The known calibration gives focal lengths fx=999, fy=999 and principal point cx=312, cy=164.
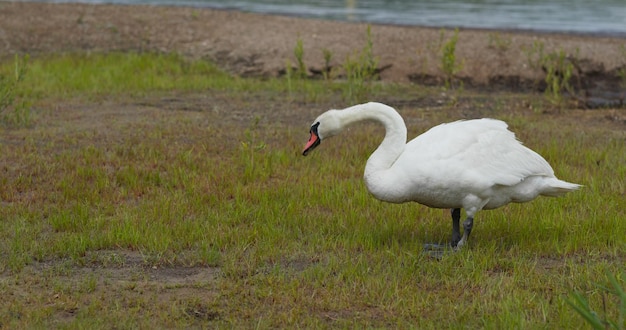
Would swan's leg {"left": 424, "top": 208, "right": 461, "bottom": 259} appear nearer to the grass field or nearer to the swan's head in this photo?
the grass field

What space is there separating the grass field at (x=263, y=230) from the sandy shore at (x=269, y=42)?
8.32 ft

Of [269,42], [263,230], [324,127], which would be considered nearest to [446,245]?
[324,127]

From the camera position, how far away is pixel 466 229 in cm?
688

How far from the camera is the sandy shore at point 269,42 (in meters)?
14.7

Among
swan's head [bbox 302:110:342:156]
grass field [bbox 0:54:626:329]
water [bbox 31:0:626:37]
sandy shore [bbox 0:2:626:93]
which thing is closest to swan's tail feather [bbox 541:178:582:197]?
grass field [bbox 0:54:626:329]

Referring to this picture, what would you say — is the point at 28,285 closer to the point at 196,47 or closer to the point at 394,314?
the point at 394,314

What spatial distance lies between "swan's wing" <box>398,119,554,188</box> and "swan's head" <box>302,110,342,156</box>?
518 millimetres

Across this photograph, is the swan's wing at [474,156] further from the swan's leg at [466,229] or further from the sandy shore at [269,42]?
the sandy shore at [269,42]

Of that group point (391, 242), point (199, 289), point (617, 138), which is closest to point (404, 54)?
point (617, 138)

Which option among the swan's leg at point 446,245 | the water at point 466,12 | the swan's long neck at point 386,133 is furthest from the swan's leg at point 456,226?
the water at point 466,12

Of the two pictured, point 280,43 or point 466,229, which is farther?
point 280,43

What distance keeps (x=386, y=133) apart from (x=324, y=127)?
43cm

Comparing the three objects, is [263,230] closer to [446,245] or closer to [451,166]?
[446,245]

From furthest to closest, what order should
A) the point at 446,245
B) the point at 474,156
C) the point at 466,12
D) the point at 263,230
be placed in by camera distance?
the point at 466,12 < the point at 263,230 < the point at 446,245 < the point at 474,156
